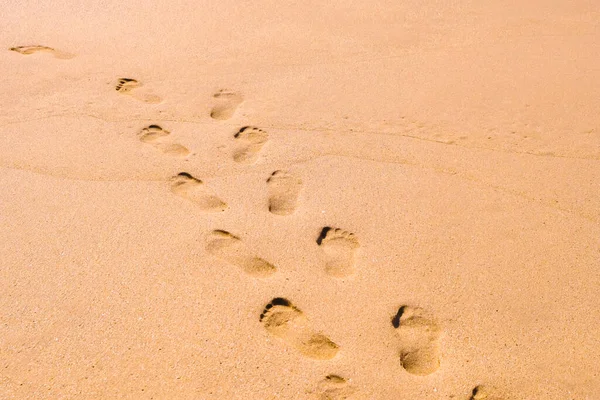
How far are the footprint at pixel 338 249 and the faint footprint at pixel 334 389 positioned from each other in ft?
1.48

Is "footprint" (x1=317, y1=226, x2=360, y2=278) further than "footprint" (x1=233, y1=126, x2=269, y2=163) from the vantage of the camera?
No

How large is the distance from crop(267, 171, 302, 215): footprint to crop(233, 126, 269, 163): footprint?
0.18m

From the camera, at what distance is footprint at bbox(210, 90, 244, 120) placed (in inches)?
121

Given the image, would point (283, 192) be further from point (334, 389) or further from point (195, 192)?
point (334, 389)

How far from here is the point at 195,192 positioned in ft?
8.32

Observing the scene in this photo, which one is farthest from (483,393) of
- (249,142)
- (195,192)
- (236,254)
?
(249,142)

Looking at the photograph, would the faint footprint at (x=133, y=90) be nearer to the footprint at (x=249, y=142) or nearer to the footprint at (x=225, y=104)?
the footprint at (x=225, y=104)

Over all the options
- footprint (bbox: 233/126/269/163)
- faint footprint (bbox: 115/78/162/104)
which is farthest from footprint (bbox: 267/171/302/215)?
faint footprint (bbox: 115/78/162/104)

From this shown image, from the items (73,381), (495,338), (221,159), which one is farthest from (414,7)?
(73,381)

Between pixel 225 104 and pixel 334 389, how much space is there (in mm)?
1835

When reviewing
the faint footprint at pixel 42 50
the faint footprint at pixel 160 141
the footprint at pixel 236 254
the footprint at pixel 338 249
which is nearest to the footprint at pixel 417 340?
the footprint at pixel 338 249

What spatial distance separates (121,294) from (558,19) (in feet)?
12.5

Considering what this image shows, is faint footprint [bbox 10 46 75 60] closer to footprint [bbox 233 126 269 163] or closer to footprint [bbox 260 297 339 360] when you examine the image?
footprint [bbox 233 126 269 163]

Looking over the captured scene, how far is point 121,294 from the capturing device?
6.77 ft
